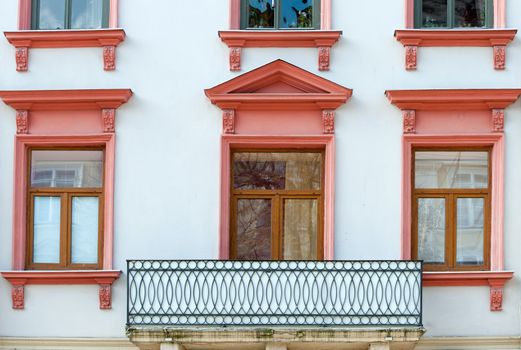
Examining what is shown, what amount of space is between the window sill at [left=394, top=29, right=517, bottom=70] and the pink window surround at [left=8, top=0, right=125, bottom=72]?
412cm

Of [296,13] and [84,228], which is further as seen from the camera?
[296,13]

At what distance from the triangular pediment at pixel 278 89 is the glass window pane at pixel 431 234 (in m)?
2.03

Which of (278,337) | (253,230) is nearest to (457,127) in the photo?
(253,230)

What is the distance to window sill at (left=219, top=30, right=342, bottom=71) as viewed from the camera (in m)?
17.5

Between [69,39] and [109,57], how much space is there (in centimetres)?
65

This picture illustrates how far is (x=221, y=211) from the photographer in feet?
57.1

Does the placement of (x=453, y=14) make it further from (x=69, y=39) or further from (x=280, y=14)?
(x=69, y=39)

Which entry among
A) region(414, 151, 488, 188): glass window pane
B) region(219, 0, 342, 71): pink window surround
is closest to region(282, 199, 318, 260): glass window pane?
region(414, 151, 488, 188): glass window pane

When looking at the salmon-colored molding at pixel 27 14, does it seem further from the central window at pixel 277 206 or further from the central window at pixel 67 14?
the central window at pixel 277 206

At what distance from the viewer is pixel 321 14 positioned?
17.8 metres

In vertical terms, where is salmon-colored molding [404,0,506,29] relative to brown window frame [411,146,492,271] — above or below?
above

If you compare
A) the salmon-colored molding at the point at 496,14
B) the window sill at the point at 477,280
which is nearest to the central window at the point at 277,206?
the window sill at the point at 477,280

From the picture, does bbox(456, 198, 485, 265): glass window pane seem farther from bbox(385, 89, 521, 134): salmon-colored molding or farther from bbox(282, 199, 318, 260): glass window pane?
bbox(282, 199, 318, 260): glass window pane

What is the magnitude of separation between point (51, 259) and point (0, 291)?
2.83 feet
